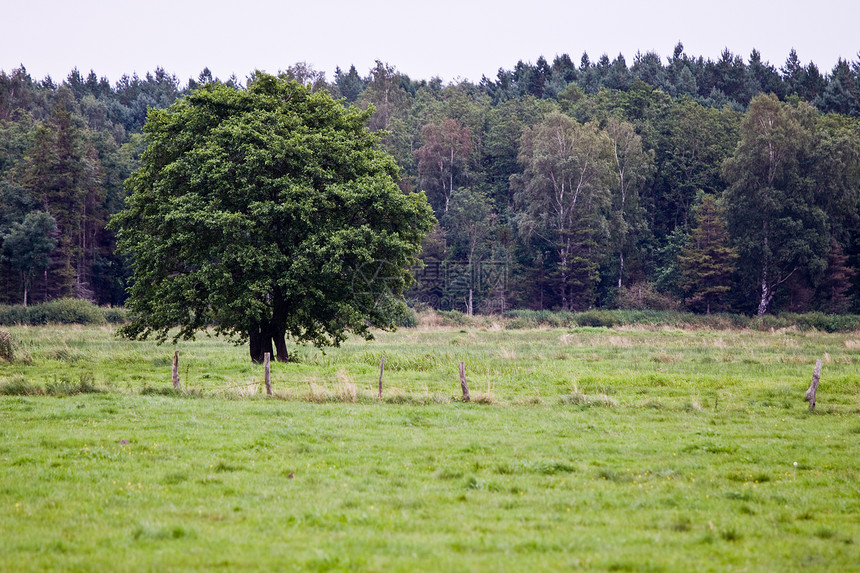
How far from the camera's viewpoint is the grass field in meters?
9.62

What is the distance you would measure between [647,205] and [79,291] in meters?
73.5

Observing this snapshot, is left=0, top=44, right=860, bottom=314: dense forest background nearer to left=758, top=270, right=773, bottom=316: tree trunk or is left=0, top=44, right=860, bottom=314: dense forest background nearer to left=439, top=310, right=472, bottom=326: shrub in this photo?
left=758, top=270, right=773, bottom=316: tree trunk

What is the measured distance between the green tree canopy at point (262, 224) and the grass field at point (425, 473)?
3.60m

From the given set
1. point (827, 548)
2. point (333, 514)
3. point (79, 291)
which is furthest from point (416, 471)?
point (79, 291)

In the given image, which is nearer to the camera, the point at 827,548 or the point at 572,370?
the point at 827,548

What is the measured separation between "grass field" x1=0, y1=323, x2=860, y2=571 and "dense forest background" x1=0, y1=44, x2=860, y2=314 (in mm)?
55296

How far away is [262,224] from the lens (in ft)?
108

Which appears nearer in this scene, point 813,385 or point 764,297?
point 813,385

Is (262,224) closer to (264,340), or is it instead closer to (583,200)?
(264,340)

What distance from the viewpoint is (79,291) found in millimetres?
84062

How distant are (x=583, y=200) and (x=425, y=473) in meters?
80.8

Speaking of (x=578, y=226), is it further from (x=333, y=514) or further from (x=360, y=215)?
(x=333, y=514)

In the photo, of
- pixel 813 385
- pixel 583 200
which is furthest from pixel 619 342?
pixel 583 200

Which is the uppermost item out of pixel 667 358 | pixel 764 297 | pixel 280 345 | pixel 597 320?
pixel 764 297
